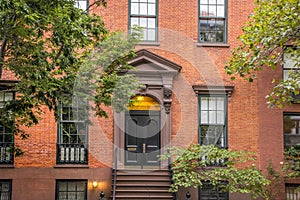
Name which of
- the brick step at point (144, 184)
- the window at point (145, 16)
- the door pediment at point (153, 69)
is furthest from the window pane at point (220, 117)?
the window at point (145, 16)

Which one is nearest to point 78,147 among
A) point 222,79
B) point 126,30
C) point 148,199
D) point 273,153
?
point 148,199

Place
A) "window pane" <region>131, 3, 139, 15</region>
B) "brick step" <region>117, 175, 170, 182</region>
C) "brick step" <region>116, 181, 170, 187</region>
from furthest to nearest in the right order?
1. "window pane" <region>131, 3, 139, 15</region>
2. "brick step" <region>117, 175, 170, 182</region>
3. "brick step" <region>116, 181, 170, 187</region>

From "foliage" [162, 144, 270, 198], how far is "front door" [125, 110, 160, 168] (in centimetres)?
185

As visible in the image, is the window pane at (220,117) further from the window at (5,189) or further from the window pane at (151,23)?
the window at (5,189)

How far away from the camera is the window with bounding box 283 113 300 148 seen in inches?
789

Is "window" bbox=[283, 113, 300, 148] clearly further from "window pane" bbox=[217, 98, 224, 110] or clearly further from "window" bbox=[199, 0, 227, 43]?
"window" bbox=[199, 0, 227, 43]

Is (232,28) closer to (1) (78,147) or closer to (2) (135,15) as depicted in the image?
(2) (135,15)

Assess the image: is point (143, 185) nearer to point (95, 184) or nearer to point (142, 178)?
point (142, 178)

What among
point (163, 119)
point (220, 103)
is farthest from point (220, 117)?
point (163, 119)

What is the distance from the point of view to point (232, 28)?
20547 mm

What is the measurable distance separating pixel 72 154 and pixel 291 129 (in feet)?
27.9

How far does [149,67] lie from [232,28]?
3734 mm

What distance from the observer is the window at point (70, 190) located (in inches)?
761

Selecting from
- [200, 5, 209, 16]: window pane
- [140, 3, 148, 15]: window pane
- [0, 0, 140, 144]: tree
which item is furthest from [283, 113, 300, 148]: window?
[0, 0, 140, 144]: tree
